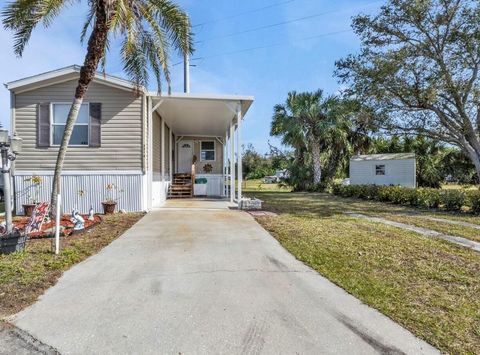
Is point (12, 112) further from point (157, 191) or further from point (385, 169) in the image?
point (385, 169)

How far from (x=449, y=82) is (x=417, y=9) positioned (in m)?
2.72

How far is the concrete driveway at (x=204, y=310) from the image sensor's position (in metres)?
3.19

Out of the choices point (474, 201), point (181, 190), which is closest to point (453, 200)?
point (474, 201)

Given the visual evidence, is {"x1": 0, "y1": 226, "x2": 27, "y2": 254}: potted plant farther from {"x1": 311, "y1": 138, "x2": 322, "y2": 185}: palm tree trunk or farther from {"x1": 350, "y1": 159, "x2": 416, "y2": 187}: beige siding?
{"x1": 350, "y1": 159, "x2": 416, "y2": 187}: beige siding

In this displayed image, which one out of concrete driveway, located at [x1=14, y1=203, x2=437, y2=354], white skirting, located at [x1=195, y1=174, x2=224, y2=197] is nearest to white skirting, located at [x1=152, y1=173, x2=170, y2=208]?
white skirting, located at [x1=195, y1=174, x2=224, y2=197]

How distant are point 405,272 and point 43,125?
9.86m

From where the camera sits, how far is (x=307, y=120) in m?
25.4

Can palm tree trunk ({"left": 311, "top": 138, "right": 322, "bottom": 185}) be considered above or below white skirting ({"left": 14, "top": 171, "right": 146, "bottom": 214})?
above

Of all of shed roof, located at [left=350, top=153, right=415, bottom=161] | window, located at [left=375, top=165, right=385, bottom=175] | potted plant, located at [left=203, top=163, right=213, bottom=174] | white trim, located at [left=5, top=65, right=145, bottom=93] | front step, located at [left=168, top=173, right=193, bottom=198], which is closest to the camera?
white trim, located at [left=5, top=65, right=145, bottom=93]

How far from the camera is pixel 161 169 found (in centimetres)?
1478

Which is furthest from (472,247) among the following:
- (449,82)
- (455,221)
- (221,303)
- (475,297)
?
(449,82)

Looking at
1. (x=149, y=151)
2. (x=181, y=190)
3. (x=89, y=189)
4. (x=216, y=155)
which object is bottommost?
(x=181, y=190)

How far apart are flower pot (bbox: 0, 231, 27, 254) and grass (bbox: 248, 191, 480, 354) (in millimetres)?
4291

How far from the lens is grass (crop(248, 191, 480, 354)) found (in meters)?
3.57
